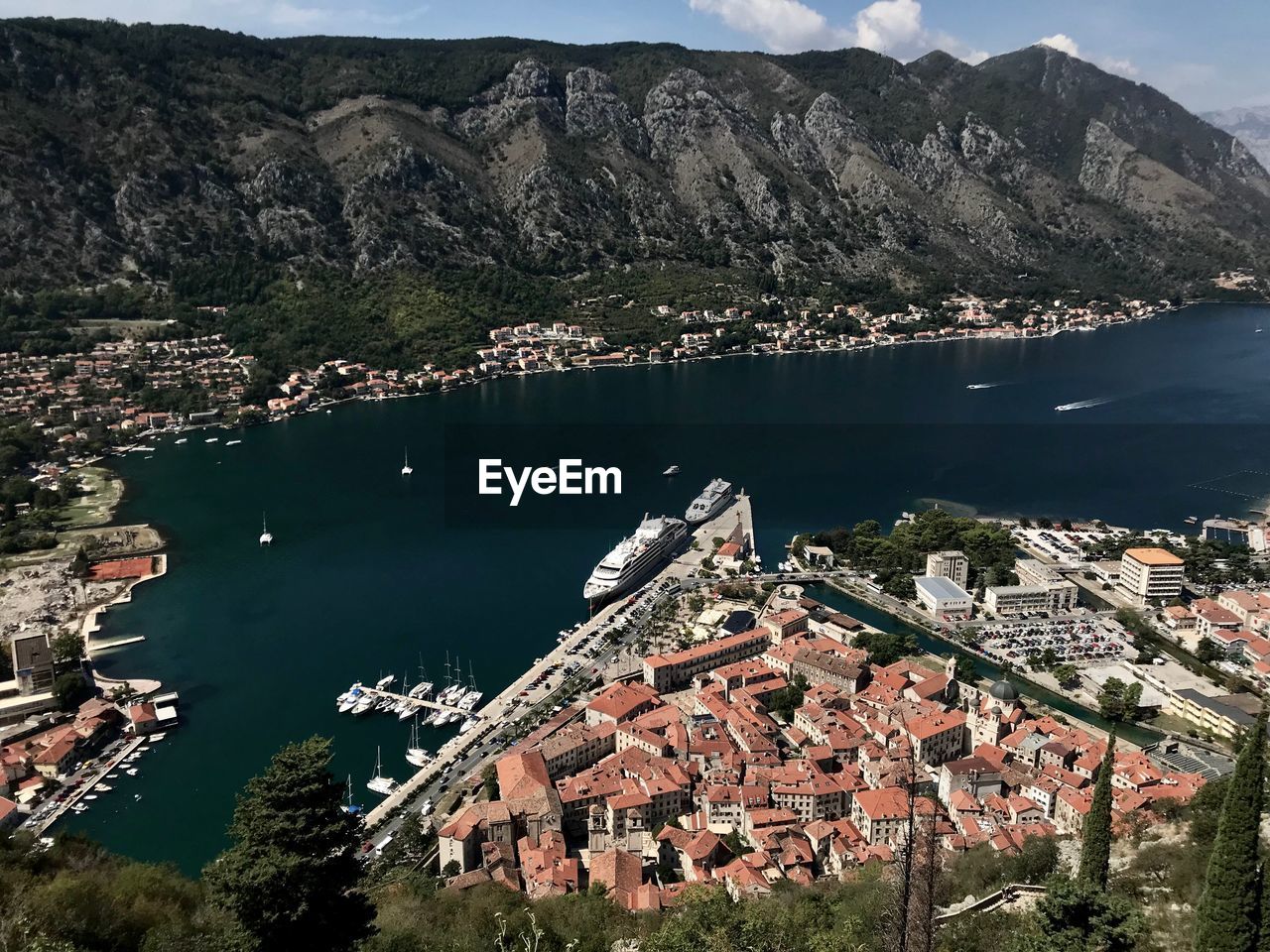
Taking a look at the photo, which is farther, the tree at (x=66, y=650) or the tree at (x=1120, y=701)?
the tree at (x=66, y=650)

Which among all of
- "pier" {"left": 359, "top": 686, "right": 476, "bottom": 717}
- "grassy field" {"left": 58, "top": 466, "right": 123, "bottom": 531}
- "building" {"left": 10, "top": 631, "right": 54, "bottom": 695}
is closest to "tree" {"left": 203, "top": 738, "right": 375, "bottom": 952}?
"pier" {"left": 359, "top": 686, "right": 476, "bottom": 717}

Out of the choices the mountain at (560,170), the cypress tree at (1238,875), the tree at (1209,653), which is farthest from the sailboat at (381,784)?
the mountain at (560,170)

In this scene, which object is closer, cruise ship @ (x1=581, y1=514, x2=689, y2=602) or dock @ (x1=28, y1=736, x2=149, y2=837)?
dock @ (x1=28, y1=736, x2=149, y2=837)

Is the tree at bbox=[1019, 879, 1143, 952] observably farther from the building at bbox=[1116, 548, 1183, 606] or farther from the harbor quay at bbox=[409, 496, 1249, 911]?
the building at bbox=[1116, 548, 1183, 606]

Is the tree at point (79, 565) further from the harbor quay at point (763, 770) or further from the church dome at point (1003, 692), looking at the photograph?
the church dome at point (1003, 692)

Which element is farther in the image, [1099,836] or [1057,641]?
[1057,641]

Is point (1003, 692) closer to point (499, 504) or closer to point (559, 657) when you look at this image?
point (559, 657)

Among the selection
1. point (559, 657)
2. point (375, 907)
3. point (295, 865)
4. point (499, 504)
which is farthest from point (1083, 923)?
point (499, 504)
